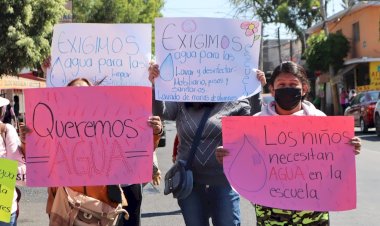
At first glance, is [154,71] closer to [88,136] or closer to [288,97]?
[88,136]

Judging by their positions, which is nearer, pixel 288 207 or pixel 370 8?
pixel 288 207

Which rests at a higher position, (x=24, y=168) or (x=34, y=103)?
(x=34, y=103)

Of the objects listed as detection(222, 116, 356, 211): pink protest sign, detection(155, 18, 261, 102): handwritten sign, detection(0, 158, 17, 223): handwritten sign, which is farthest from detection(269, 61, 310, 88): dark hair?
detection(0, 158, 17, 223): handwritten sign

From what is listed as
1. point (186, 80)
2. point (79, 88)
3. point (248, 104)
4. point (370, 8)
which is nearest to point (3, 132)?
point (79, 88)

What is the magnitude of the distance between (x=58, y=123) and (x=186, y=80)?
930 millimetres

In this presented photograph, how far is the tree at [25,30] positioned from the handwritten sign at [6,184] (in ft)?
49.4

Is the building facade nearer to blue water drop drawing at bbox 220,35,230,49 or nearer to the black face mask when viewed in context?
blue water drop drawing at bbox 220,35,230,49

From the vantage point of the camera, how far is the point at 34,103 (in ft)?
12.8

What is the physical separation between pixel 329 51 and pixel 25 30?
22196 mm

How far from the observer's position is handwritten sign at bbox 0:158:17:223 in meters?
3.89

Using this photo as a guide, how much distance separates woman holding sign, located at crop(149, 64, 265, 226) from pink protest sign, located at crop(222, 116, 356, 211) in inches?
19.6

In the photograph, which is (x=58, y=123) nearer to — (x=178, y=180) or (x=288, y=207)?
(x=178, y=180)

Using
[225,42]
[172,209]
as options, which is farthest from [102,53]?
[172,209]

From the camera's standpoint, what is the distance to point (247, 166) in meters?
3.79
